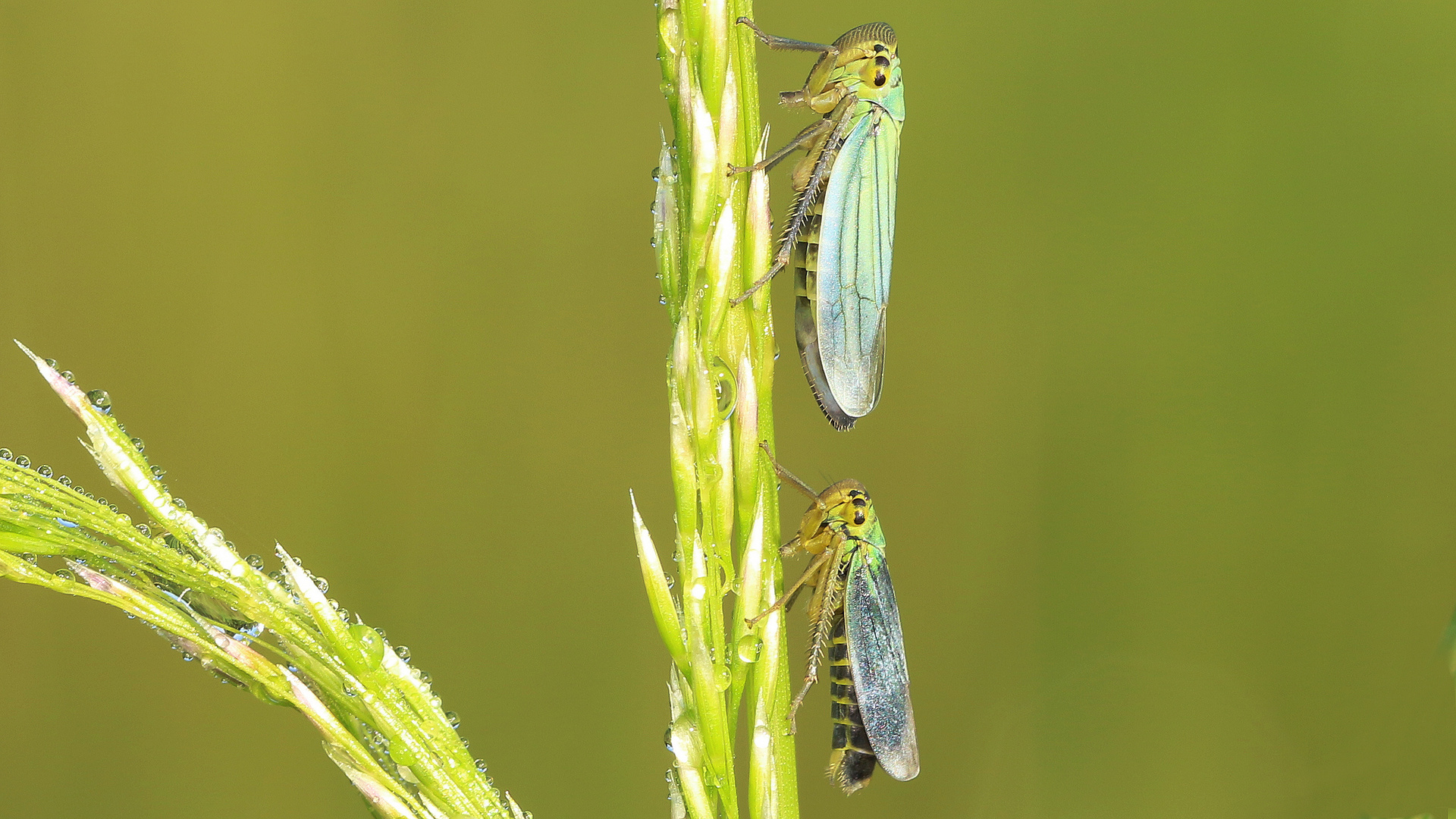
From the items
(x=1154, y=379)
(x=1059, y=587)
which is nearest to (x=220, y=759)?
(x=1059, y=587)

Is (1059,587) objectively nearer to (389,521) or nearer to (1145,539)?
(1145,539)

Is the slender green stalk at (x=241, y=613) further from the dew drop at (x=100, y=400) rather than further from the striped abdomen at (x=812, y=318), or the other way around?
the striped abdomen at (x=812, y=318)

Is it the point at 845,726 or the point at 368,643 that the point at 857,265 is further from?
the point at 368,643

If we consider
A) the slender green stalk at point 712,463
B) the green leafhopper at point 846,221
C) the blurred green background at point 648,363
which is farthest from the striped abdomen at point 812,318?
the blurred green background at point 648,363

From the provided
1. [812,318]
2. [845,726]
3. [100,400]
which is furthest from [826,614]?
[100,400]

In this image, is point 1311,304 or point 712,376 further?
point 1311,304

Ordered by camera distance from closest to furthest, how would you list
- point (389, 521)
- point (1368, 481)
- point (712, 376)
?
point (712, 376) < point (1368, 481) < point (389, 521)

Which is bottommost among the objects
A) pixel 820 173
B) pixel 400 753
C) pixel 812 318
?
pixel 400 753
